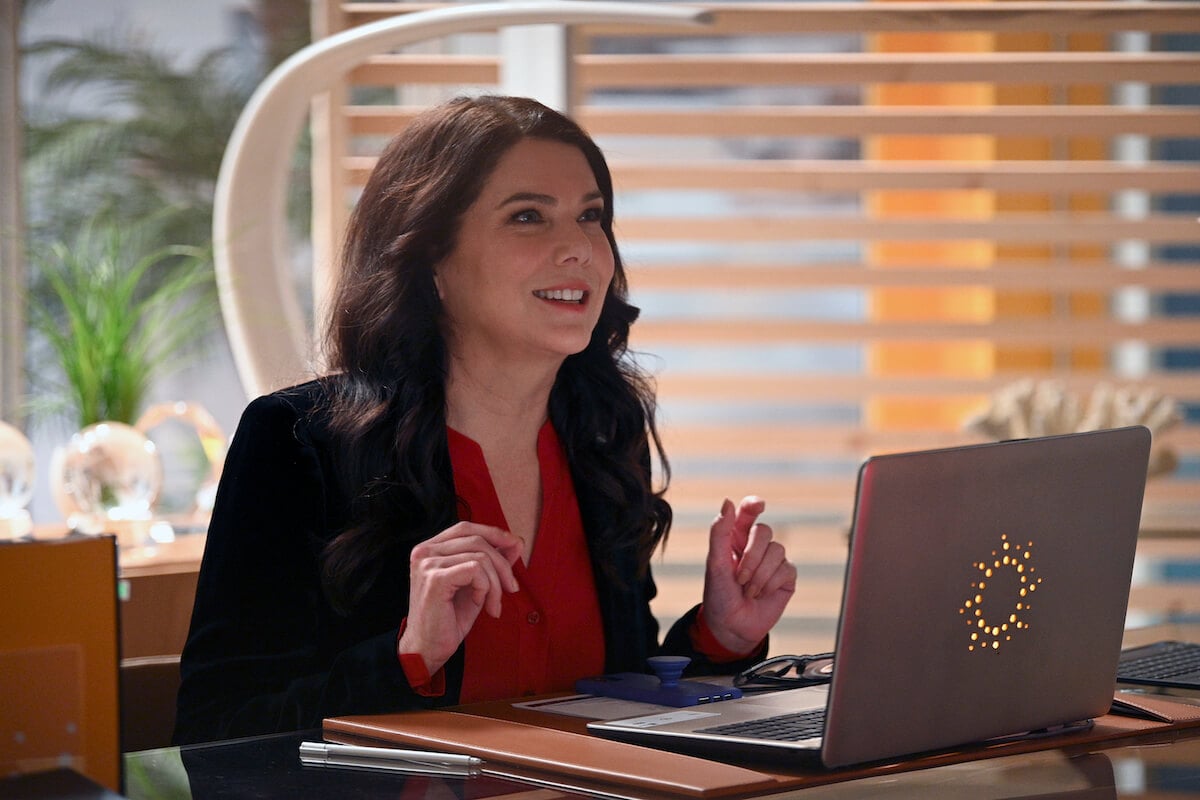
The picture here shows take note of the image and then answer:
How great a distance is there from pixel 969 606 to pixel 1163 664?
2.17ft

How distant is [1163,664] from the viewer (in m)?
1.74

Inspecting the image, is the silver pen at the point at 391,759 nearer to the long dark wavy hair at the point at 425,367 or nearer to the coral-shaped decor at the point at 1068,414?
the long dark wavy hair at the point at 425,367

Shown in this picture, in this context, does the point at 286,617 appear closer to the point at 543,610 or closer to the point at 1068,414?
the point at 543,610

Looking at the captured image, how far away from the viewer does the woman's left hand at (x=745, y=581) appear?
1.73m

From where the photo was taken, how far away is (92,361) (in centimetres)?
282

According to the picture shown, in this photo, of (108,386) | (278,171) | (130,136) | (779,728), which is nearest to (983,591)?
(779,728)

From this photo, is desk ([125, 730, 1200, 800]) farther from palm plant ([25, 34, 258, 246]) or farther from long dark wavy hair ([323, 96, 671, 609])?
palm plant ([25, 34, 258, 246])

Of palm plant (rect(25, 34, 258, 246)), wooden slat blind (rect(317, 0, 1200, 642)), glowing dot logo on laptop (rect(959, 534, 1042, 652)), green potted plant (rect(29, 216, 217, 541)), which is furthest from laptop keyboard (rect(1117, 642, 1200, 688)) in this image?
palm plant (rect(25, 34, 258, 246))

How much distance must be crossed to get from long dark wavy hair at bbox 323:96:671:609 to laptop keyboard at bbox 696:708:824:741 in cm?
65

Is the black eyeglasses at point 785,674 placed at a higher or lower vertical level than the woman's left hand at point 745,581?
lower

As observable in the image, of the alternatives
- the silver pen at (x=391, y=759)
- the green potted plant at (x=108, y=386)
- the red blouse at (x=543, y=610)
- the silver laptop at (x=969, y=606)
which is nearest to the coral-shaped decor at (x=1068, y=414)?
the red blouse at (x=543, y=610)

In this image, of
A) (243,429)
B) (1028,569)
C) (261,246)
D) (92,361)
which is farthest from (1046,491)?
(92,361)

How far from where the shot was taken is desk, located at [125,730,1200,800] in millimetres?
1137

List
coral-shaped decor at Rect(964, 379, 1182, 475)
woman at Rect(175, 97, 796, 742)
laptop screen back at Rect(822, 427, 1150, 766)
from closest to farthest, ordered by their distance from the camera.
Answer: laptop screen back at Rect(822, 427, 1150, 766)
woman at Rect(175, 97, 796, 742)
coral-shaped decor at Rect(964, 379, 1182, 475)
